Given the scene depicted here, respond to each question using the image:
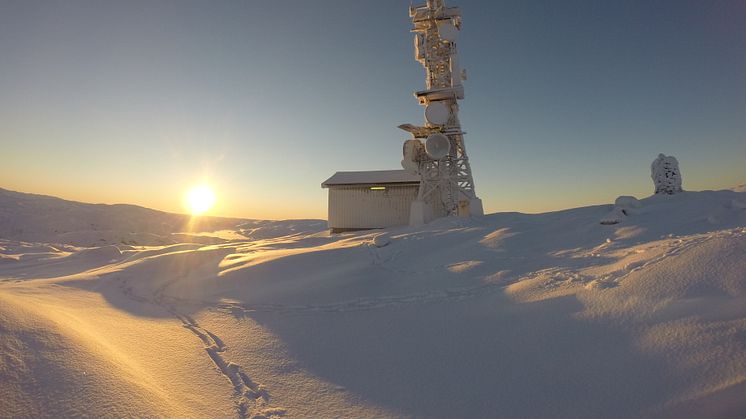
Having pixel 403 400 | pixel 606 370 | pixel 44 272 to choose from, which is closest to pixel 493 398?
pixel 403 400

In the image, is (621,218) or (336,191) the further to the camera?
(336,191)

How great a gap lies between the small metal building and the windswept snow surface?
51.7ft

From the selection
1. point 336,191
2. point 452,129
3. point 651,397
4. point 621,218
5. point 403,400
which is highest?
point 452,129

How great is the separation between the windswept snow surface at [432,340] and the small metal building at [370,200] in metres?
15.8

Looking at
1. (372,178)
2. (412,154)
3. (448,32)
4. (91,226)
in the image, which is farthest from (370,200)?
(91,226)

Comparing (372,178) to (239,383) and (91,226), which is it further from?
(91,226)

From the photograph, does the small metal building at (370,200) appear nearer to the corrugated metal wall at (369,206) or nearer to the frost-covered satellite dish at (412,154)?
the corrugated metal wall at (369,206)

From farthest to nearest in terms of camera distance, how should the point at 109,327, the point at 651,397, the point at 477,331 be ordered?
the point at 109,327 < the point at 477,331 < the point at 651,397

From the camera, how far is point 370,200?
24.9 metres

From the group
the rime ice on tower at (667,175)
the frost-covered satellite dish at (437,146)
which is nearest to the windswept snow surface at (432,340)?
the rime ice on tower at (667,175)

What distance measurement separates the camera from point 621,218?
31.7 ft

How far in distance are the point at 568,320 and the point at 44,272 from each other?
1675 centimetres

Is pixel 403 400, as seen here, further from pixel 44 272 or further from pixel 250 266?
pixel 44 272

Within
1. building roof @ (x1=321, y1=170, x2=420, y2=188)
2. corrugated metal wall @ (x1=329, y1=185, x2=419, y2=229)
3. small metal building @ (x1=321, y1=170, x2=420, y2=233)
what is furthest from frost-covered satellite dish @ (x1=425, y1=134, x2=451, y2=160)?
corrugated metal wall @ (x1=329, y1=185, x2=419, y2=229)
